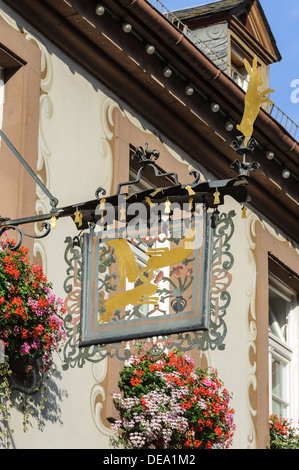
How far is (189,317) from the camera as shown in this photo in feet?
30.8

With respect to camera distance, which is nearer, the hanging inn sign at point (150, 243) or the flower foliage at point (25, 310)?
the hanging inn sign at point (150, 243)

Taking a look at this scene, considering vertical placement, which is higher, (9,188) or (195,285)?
(9,188)

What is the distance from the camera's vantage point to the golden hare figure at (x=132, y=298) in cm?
966

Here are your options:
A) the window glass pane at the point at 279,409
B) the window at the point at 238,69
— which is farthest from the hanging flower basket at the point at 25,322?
the window at the point at 238,69

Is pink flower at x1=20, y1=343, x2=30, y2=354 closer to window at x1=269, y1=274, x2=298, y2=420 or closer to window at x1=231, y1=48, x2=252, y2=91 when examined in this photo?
window at x1=269, y1=274, x2=298, y2=420

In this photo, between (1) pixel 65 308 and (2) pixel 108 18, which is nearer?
(1) pixel 65 308

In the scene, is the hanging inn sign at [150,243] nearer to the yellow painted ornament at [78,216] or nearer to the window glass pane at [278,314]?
the yellow painted ornament at [78,216]

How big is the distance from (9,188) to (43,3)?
180 centimetres

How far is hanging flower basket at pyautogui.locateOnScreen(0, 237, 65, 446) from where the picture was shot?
1005 centimetres

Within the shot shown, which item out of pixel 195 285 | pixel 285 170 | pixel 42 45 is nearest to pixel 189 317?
pixel 195 285

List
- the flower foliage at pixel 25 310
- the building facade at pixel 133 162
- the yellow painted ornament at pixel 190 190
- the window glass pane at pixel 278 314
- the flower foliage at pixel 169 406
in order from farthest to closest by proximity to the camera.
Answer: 1. the window glass pane at pixel 278 314
2. the flower foliage at pixel 169 406
3. the building facade at pixel 133 162
4. the flower foliage at pixel 25 310
5. the yellow painted ornament at pixel 190 190

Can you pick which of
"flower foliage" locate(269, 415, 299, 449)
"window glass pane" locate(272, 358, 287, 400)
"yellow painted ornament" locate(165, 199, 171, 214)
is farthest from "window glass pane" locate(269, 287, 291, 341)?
"yellow painted ornament" locate(165, 199, 171, 214)

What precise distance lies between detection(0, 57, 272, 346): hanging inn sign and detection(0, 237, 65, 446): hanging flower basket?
44cm

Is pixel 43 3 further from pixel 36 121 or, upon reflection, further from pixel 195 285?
pixel 195 285
